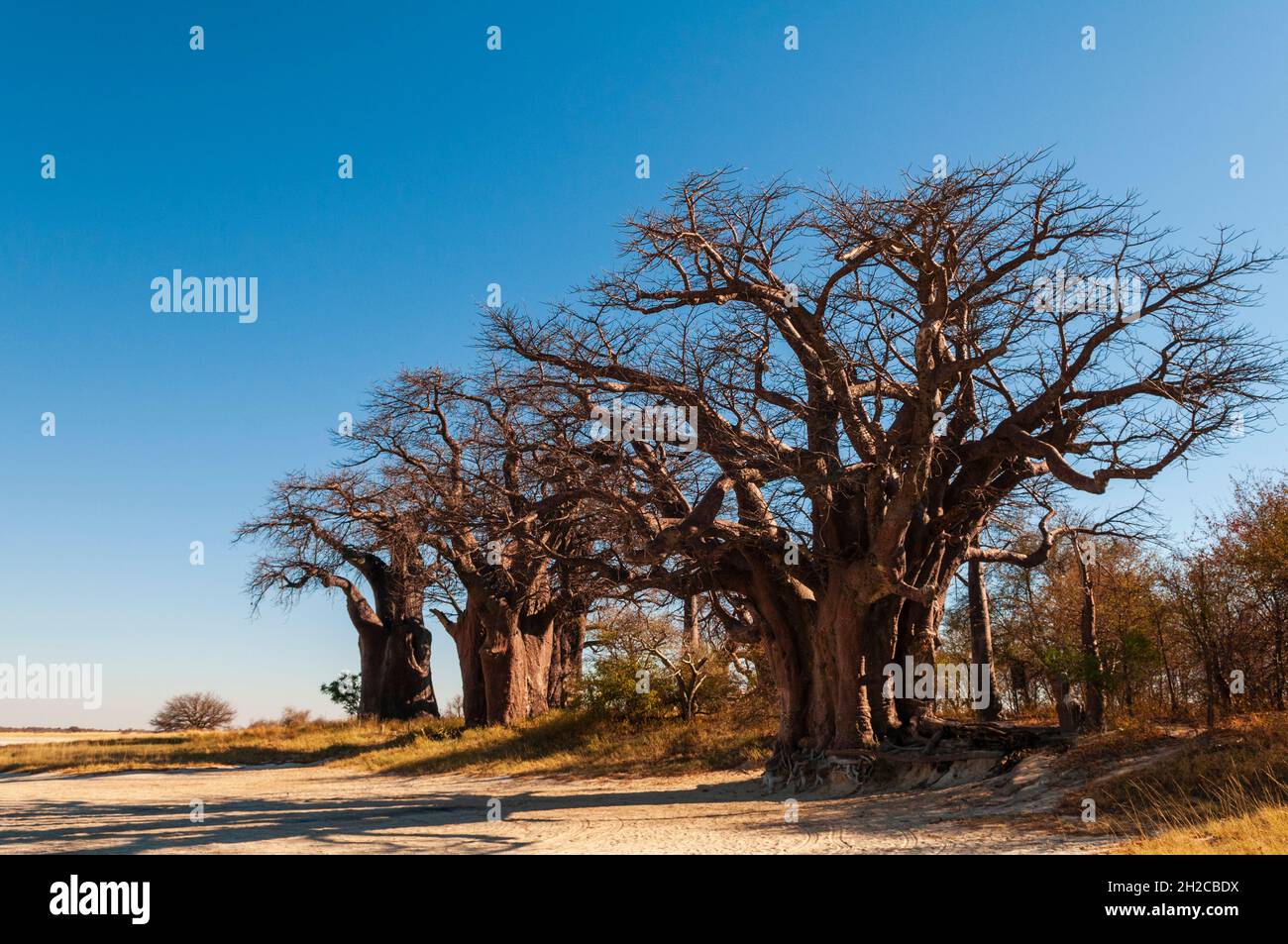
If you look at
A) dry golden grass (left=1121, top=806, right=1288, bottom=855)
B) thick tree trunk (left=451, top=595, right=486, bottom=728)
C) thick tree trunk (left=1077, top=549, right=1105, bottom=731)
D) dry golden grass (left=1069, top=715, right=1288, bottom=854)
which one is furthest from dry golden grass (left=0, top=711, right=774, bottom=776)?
dry golden grass (left=1121, top=806, right=1288, bottom=855)

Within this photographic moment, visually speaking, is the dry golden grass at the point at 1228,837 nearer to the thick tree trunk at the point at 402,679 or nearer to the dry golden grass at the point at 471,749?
the dry golden grass at the point at 471,749

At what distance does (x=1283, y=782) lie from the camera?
877 cm

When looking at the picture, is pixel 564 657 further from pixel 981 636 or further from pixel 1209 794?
pixel 1209 794

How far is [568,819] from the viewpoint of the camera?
11664 millimetres

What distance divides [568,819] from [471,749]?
1069 cm

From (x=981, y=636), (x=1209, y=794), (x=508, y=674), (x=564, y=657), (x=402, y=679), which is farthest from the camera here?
(x=402, y=679)

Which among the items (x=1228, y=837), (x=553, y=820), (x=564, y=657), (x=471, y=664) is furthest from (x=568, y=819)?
(x=564, y=657)

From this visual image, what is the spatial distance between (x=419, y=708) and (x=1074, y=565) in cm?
2167

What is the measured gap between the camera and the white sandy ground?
29.8 ft

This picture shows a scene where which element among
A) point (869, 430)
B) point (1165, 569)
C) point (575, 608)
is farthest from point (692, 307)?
point (575, 608)

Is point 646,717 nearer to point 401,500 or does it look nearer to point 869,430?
point 401,500

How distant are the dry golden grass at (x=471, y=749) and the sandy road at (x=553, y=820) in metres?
1.91

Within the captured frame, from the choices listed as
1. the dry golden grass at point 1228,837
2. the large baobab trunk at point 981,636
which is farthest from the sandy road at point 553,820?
the large baobab trunk at point 981,636

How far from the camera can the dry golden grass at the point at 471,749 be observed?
1867cm
